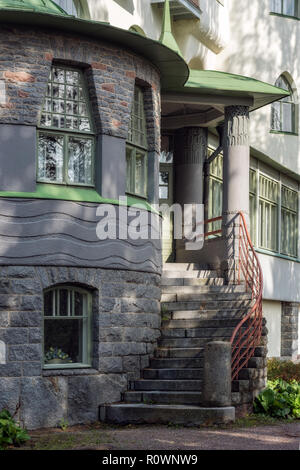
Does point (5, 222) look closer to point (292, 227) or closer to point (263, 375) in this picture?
point (263, 375)

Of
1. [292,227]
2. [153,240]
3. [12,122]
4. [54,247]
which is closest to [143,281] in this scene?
[153,240]

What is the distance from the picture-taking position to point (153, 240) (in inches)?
590

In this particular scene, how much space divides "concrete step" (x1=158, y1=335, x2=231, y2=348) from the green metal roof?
211 inches

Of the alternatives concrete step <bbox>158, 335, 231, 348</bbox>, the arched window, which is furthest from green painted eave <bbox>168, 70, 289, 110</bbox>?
the arched window

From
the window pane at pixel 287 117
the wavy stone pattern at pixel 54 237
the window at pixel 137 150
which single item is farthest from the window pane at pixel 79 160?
the window pane at pixel 287 117

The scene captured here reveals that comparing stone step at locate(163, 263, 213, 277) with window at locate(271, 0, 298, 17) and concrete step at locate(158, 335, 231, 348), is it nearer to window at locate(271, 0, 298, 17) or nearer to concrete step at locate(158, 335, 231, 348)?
concrete step at locate(158, 335, 231, 348)

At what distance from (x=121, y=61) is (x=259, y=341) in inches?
195

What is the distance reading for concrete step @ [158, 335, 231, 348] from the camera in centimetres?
1472

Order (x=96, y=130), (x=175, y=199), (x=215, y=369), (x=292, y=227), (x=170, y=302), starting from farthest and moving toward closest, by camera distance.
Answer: (x=292, y=227)
(x=175, y=199)
(x=170, y=302)
(x=96, y=130)
(x=215, y=369)

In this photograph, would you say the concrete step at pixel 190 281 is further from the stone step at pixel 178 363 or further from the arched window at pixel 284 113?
the arched window at pixel 284 113

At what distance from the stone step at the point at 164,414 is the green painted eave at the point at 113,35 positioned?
5.49 metres

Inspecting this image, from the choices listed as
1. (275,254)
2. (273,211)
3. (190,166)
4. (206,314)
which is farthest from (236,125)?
(273,211)

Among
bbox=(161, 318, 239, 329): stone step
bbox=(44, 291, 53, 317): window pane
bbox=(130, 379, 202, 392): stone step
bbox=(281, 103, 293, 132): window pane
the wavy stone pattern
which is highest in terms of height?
bbox=(281, 103, 293, 132): window pane

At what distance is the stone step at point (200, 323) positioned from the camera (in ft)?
49.3
